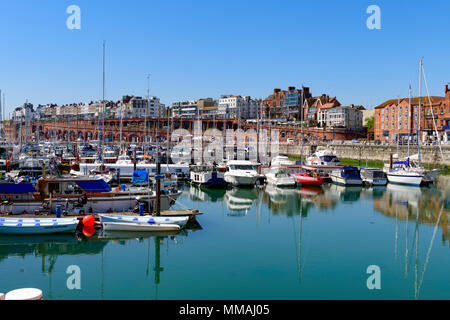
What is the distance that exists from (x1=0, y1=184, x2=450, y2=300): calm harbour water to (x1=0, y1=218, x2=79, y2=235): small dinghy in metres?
0.36

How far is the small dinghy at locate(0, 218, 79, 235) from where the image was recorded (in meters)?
20.0

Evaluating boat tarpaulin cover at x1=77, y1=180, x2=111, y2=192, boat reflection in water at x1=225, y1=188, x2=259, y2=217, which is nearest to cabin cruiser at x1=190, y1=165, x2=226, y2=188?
boat reflection in water at x1=225, y1=188, x2=259, y2=217

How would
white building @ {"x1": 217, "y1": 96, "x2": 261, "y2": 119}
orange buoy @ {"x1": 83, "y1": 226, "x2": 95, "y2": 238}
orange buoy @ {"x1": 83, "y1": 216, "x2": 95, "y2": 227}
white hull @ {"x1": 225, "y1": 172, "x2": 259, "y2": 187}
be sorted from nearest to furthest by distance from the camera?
orange buoy @ {"x1": 83, "y1": 226, "x2": 95, "y2": 238}
orange buoy @ {"x1": 83, "y1": 216, "x2": 95, "y2": 227}
white hull @ {"x1": 225, "y1": 172, "x2": 259, "y2": 187}
white building @ {"x1": 217, "y1": 96, "x2": 261, "y2": 119}

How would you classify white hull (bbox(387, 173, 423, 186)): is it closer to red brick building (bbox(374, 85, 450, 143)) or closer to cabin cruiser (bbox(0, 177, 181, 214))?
cabin cruiser (bbox(0, 177, 181, 214))

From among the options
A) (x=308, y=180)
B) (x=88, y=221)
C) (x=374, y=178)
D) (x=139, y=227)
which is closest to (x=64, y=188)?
(x=88, y=221)

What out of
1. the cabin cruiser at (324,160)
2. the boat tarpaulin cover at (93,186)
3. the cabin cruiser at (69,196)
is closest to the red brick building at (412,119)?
the cabin cruiser at (324,160)

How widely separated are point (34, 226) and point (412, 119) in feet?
236

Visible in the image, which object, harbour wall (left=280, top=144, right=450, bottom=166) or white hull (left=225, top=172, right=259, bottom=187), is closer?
white hull (left=225, top=172, right=259, bottom=187)

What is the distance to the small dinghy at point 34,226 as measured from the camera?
1998 cm

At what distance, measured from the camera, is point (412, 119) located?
76.7m

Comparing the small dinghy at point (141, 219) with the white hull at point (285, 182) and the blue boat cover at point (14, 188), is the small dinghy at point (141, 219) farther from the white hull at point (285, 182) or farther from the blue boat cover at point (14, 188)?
the white hull at point (285, 182)

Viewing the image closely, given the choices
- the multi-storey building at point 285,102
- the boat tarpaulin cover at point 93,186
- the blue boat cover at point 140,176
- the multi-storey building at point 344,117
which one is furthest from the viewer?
the multi-storey building at point 285,102

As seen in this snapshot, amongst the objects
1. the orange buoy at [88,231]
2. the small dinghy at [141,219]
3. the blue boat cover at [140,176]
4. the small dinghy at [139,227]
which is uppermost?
the blue boat cover at [140,176]

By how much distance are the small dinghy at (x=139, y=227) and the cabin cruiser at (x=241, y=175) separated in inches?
778
